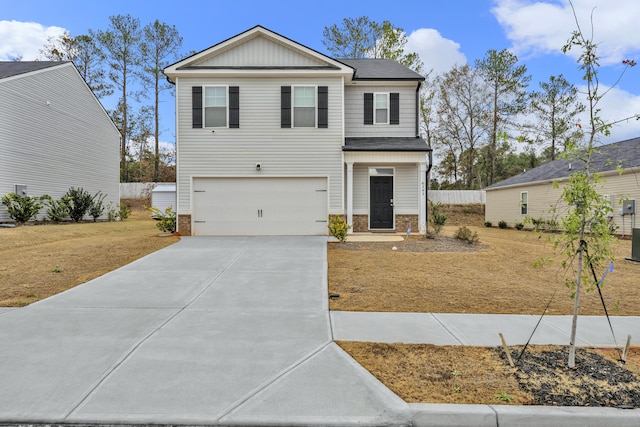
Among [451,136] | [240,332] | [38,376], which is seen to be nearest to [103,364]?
[38,376]

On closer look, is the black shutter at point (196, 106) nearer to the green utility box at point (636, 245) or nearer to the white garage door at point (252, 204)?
the white garage door at point (252, 204)

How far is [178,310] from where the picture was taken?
5.42 meters

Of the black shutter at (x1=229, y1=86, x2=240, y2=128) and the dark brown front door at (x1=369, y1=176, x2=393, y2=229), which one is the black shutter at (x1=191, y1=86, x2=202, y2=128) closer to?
the black shutter at (x1=229, y1=86, x2=240, y2=128)

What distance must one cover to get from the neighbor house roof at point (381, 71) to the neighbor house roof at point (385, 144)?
7.48 feet

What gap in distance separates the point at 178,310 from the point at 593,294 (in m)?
7.08

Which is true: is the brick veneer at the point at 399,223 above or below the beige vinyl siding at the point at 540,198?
below

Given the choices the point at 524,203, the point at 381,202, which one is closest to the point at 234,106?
the point at 381,202

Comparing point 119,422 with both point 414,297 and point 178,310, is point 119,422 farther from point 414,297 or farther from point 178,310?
point 414,297

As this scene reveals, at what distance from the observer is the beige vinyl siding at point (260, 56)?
13.1m

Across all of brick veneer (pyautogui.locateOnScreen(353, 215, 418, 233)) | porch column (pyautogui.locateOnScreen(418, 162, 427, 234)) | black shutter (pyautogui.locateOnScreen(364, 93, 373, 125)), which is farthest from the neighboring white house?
black shutter (pyautogui.locateOnScreen(364, 93, 373, 125))

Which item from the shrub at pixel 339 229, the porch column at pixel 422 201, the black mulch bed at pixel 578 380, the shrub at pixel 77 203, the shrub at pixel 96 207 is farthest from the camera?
the shrub at pixel 96 207

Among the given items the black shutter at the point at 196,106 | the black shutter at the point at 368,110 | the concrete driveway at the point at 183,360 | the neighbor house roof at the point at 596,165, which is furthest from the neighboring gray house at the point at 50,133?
the neighbor house roof at the point at 596,165

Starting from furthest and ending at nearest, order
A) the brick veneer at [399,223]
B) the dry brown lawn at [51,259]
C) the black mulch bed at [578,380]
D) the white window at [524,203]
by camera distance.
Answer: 1. the white window at [524,203]
2. the brick veneer at [399,223]
3. the dry brown lawn at [51,259]
4. the black mulch bed at [578,380]

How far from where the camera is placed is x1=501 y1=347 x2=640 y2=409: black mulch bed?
10.0 ft
